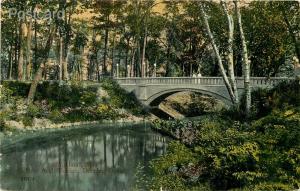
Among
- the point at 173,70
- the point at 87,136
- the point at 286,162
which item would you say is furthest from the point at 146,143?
the point at 173,70

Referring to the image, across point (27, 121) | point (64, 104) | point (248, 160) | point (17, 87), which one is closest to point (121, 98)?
point (64, 104)

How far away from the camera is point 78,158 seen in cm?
2333

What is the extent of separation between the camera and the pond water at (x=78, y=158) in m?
17.2

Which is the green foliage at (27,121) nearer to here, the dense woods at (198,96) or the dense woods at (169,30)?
the dense woods at (198,96)

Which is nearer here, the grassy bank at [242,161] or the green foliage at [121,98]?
the grassy bank at [242,161]

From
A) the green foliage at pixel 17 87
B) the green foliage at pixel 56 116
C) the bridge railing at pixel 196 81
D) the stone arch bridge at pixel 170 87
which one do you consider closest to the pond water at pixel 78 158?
the green foliage at pixel 56 116

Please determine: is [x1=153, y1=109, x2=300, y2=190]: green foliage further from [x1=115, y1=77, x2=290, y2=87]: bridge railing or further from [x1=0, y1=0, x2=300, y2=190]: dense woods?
[x1=115, y1=77, x2=290, y2=87]: bridge railing

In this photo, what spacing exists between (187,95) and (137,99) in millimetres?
13498

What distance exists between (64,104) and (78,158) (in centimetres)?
1546

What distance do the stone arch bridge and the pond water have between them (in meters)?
7.62

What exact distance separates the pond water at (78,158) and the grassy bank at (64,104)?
2.24 metres

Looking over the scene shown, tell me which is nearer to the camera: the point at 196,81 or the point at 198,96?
the point at 196,81

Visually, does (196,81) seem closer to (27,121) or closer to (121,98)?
(121,98)

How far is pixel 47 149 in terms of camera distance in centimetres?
2555
